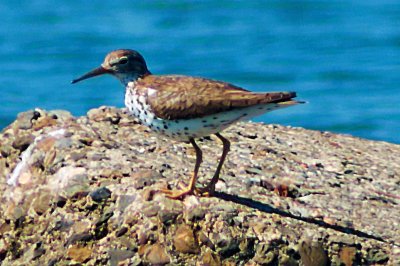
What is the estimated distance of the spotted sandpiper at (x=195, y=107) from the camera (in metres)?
9.34

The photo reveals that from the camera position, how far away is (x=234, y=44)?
24359 mm

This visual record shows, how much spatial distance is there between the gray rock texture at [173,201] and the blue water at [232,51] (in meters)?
8.76

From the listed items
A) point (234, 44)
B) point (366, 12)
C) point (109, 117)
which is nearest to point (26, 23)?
point (234, 44)

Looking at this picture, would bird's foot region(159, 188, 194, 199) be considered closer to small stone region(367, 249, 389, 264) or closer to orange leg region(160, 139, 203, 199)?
orange leg region(160, 139, 203, 199)

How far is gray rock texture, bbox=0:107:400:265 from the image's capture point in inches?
355

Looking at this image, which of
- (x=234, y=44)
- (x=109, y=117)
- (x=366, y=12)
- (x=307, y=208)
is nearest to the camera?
(x=307, y=208)

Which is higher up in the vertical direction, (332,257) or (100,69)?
(100,69)

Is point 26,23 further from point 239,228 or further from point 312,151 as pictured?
point 239,228

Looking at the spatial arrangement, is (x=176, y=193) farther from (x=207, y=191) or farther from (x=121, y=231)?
(x=121, y=231)

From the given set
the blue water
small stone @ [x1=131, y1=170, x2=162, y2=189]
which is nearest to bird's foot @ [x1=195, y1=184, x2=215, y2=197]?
small stone @ [x1=131, y1=170, x2=162, y2=189]

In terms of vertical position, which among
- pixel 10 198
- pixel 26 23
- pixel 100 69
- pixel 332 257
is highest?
pixel 26 23

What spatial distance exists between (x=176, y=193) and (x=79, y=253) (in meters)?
0.89

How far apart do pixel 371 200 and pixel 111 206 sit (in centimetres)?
232

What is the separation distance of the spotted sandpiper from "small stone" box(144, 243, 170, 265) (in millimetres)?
452
